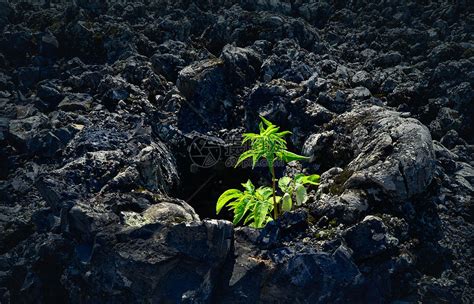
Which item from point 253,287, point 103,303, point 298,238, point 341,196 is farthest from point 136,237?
point 341,196

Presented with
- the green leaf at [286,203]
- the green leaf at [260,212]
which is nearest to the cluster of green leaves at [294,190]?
the green leaf at [286,203]

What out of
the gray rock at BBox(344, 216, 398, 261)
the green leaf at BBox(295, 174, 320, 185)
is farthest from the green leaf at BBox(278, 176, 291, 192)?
the gray rock at BBox(344, 216, 398, 261)

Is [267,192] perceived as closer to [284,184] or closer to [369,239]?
[284,184]

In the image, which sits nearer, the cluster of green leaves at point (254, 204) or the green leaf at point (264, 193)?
the cluster of green leaves at point (254, 204)

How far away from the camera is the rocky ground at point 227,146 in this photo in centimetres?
517

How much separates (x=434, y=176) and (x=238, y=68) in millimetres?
3993

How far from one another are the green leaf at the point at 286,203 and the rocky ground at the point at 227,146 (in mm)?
275

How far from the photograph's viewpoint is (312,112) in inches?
296

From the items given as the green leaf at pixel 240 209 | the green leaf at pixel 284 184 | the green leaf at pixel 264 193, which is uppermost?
the green leaf at pixel 284 184

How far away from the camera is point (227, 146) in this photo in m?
7.77

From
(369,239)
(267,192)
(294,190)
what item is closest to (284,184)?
(294,190)

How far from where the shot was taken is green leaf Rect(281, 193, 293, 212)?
580cm

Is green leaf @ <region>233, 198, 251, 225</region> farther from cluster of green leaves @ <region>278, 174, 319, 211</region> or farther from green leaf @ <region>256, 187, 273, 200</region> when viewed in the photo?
cluster of green leaves @ <region>278, 174, 319, 211</region>

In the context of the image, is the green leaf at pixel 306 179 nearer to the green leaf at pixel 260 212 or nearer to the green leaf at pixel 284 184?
the green leaf at pixel 284 184
